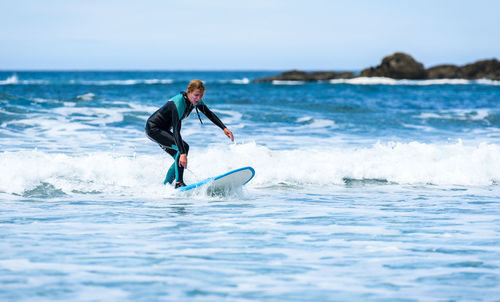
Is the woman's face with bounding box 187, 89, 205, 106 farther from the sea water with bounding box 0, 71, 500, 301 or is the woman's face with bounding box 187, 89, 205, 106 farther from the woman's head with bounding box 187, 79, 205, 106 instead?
the sea water with bounding box 0, 71, 500, 301

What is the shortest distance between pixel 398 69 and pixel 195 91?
246 ft

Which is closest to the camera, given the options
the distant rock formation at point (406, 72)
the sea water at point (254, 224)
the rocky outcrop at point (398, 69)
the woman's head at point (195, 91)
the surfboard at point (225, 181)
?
the sea water at point (254, 224)

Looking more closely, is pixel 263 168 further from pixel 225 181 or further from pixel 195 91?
pixel 195 91

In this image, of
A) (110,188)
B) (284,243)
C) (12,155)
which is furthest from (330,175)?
(12,155)

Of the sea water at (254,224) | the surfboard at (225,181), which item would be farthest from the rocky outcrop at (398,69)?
the surfboard at (225,181)

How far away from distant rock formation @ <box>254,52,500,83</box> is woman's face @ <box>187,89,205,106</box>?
6817 centimetres

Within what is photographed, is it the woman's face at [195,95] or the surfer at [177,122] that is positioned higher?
the woman's face at [195,95]

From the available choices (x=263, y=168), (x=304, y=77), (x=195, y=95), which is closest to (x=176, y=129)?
(x=195, y=95)

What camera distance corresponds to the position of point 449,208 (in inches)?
283

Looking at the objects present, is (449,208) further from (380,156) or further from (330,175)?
(380,156)

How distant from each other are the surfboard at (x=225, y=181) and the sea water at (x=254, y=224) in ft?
0.45

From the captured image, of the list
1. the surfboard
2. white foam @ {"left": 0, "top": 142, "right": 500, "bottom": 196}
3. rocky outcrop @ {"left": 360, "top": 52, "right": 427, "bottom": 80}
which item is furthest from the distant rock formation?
the surfboard

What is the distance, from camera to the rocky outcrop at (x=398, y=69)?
78.3 meters

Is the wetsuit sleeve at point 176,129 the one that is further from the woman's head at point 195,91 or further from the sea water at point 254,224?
the sea water at point 254,224
